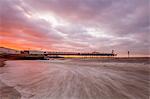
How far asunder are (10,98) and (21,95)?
744 mm

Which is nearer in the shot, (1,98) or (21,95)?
(1,98)

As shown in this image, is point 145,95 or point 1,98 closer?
point 1,98

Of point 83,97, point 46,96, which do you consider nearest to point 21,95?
point 46,96

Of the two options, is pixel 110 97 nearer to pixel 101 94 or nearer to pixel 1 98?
pixel 101 94

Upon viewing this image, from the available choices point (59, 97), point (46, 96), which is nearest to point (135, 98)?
point (59, 97)

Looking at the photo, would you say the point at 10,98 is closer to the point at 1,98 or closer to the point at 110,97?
the point at 1,98

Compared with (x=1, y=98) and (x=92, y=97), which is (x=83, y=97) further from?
(x=1, y=98)

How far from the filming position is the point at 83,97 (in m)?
8.45

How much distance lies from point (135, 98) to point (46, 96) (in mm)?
4646

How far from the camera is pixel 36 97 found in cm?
848

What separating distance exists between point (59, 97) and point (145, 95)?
15.4 ft

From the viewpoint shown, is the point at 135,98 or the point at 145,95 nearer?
the point at 135,98

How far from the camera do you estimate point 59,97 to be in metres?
8.42

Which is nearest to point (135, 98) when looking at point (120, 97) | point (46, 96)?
point (120, 97)
